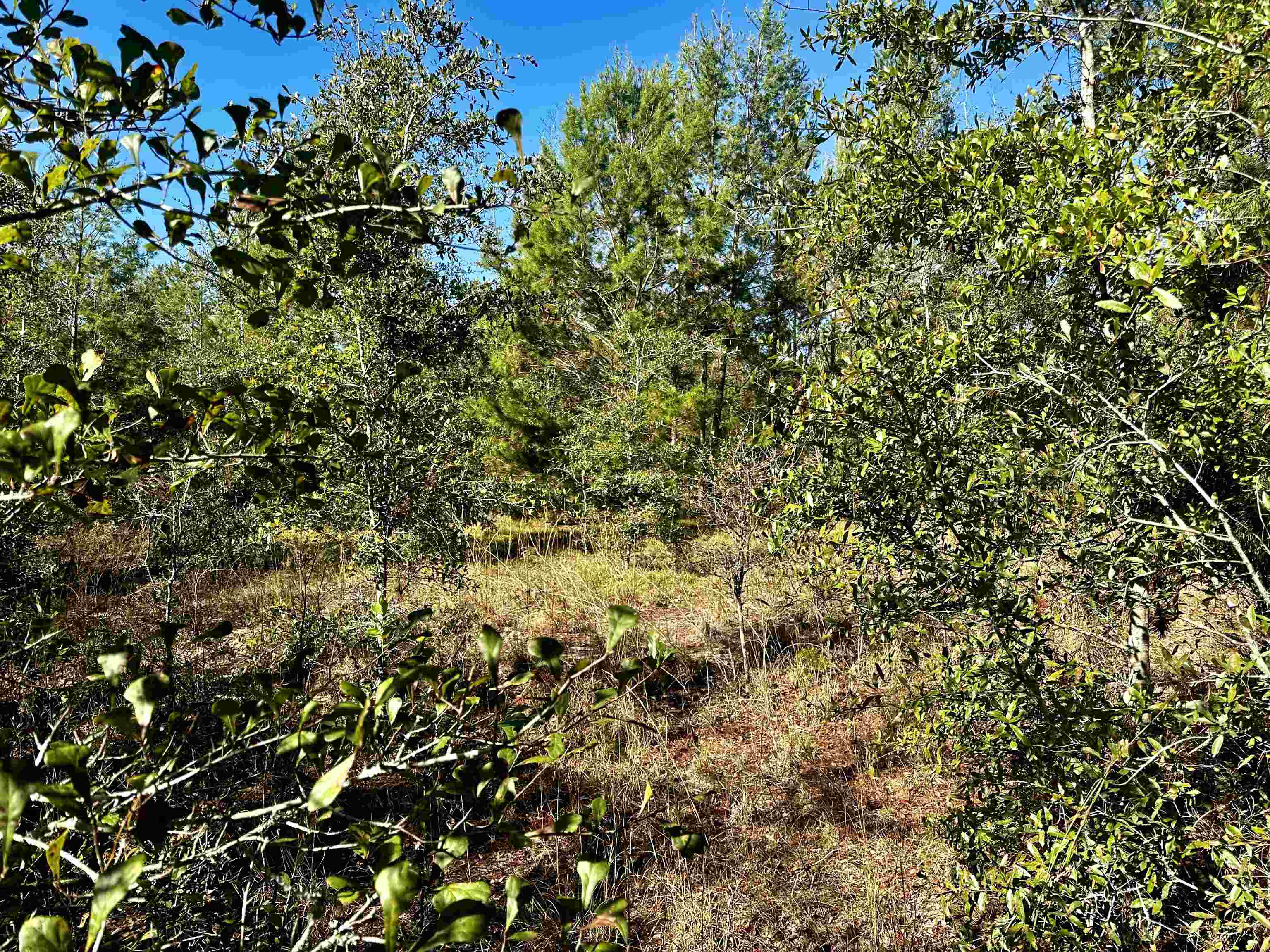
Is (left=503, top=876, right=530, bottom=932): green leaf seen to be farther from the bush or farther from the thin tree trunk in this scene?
the thin tree trunk

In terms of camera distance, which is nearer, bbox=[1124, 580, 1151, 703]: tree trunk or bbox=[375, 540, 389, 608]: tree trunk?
bbox=[1124, 580, 1151, 703]: tree trunk

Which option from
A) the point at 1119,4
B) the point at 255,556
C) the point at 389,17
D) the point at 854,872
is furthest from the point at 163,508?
the point at 1119,4

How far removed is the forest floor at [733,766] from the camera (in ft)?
9.96

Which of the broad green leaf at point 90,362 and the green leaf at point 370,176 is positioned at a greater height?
the green leaf at point 370,176

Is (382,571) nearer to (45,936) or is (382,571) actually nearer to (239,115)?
(239,115)

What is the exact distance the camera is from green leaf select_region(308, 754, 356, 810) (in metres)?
0.58

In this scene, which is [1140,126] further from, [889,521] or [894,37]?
[889,521]

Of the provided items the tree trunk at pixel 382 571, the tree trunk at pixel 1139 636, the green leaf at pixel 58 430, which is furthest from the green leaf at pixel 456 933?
the tree trunk at pixel 382 571

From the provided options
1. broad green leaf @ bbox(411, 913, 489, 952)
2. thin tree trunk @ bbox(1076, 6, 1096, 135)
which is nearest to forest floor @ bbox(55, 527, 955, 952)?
broad green leaf @ bbox(411, 913, 489, 952)

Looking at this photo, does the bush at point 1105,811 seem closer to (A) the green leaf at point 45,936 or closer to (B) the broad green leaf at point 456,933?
(B) the broad green leaf at point 456,933

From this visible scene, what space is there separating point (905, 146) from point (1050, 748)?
81.8 inches

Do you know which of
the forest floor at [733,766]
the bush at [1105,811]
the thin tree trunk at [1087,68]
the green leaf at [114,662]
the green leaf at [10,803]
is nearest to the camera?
the green leaf at [10,803]

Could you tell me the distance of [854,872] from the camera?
3307mm

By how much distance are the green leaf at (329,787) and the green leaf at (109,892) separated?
0.41ft
